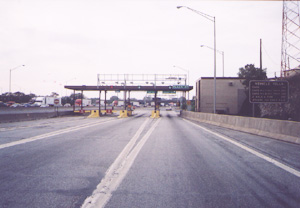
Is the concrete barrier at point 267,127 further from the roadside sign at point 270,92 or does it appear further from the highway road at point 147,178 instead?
the highway road at point 147,178

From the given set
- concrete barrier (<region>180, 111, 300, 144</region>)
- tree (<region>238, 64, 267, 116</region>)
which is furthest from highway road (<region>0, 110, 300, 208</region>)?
tree (<region>238, 64, 267, 116</region>)

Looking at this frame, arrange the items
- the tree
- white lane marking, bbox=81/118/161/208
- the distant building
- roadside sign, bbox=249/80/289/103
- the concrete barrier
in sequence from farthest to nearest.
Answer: the distant building < the tree < roadside sign, bbox=249/80/289/103 < the concrete barrier < white lane marking, bbox=81/118/161/208

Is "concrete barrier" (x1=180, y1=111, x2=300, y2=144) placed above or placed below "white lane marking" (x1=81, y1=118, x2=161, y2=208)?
above

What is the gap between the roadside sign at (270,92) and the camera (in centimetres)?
1798

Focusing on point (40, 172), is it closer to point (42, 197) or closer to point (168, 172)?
point (42, 197)

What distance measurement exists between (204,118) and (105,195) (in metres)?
24.9

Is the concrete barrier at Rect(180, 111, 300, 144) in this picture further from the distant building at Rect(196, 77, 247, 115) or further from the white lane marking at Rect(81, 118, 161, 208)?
the distant building at Rect(196, 77, 247, 115)

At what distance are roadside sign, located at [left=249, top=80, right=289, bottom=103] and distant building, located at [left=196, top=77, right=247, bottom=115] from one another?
31.8 m

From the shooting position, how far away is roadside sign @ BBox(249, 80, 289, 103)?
59.0 feet

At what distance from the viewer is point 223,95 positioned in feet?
164

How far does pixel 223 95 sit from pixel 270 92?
32436 mm

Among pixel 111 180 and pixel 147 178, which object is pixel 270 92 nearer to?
pixel 147 178

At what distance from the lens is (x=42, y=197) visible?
14.7 ft

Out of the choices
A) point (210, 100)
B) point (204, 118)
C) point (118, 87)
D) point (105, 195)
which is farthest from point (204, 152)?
point (210, 100)
